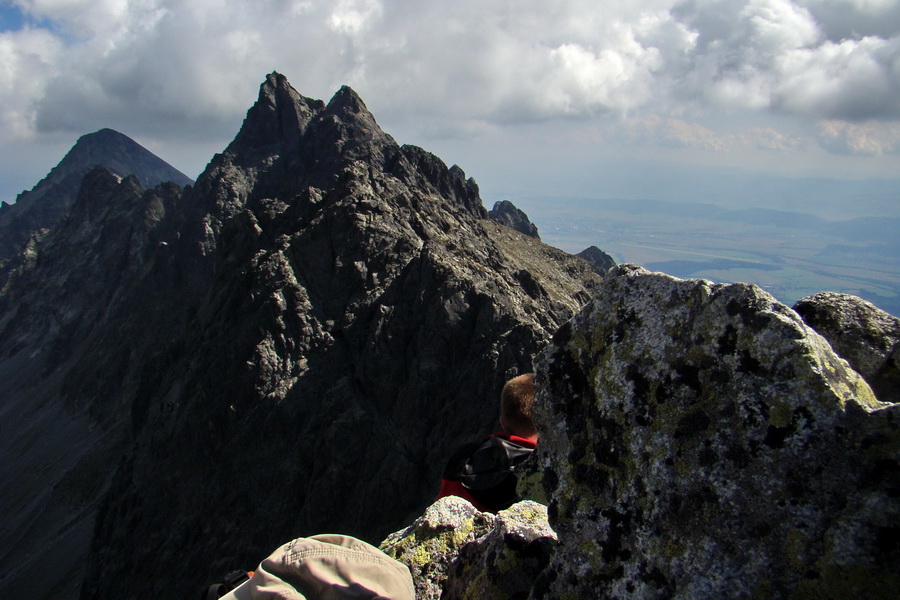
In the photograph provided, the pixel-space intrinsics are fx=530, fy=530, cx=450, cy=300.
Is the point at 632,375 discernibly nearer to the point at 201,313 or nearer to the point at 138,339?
the point at 201,313

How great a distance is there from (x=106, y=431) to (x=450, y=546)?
12965 centimetres

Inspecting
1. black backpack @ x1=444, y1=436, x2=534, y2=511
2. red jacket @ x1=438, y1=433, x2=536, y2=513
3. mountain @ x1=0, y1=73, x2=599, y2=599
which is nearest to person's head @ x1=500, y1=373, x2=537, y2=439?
red jacket @ x1=438, y1=433, x2=536, y2=513

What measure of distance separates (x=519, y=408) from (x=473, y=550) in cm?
242

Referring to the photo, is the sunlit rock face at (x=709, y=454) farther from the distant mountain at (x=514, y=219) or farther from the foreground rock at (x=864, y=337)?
the distant mountain at (x=514, y=219)

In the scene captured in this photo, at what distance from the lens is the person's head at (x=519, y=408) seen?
8359 mm

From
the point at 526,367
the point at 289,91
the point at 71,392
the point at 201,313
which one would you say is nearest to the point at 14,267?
the point at 71,392

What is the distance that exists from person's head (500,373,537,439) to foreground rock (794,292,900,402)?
12.9ft

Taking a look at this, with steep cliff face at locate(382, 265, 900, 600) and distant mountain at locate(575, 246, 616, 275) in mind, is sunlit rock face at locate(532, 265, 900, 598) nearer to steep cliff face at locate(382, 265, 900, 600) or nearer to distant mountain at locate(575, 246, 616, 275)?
steep cliff face at locate(382, 265, 900, 600)

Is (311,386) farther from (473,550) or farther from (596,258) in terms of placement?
(596,258)

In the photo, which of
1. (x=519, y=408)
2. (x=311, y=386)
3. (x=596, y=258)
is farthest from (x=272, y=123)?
(x=519, y=408)

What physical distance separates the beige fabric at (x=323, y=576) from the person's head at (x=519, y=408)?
425cm

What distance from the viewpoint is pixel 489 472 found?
8688 millimetres

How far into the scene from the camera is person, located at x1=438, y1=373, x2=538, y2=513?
8289mm

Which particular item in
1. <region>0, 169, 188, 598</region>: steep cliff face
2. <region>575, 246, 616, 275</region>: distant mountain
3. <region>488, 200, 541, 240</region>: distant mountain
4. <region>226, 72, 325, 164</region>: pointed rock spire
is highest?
<region>226, 72, 325, 164</region>: pointed rock spire
